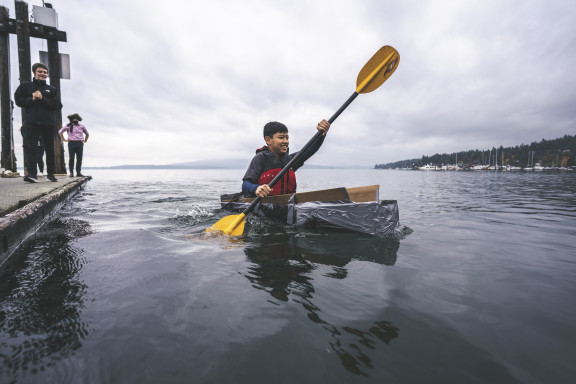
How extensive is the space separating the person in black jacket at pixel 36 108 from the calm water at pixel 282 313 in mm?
4057

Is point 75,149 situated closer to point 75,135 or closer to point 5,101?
point 75,135

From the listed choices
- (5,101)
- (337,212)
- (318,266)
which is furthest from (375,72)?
(5,101)

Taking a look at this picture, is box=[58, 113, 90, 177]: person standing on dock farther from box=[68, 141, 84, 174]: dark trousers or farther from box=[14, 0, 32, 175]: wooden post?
box=[14, 0, 32, 175]: wooden post

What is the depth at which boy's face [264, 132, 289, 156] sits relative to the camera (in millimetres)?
5078

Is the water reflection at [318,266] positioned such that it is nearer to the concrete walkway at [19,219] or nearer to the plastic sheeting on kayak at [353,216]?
the plastic sheeting on kayak at [353,216]

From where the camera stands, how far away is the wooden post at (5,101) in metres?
8.72

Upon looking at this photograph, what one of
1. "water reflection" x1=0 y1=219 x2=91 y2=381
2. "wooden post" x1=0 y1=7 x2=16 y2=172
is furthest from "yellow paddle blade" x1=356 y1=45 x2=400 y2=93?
"wooden post" x1=0 y1=7 x2=16 y2=172

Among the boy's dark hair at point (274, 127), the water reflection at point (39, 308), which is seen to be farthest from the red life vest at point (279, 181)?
the water reflection at point (39, 308)

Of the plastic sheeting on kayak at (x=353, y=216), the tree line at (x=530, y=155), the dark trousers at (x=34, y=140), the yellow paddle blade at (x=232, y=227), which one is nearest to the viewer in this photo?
the plastic sheeting on kayak at (x=353, y=216)

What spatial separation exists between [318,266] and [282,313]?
36.9 inches

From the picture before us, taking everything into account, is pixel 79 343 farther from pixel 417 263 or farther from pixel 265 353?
pixel 417 263

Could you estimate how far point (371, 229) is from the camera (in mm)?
3666

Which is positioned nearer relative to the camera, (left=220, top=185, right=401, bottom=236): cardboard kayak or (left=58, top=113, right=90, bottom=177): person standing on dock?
(left=220, top=185, right=401, bottom=236): cardboard kayak

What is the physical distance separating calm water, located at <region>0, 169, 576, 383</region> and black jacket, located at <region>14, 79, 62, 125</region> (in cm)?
407
